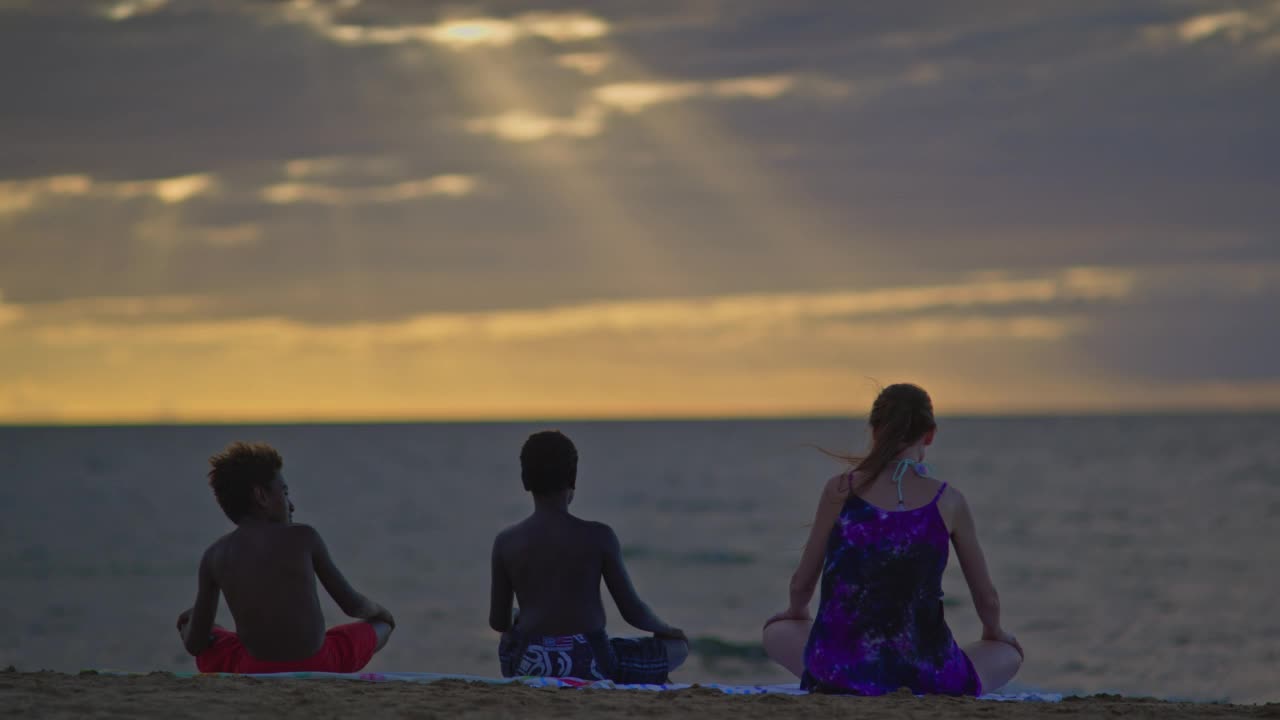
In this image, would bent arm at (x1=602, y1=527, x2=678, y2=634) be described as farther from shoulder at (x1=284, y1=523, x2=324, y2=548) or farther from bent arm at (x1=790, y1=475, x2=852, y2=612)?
shoulder at (x1=284, y1=523, x2=324, y2=548)

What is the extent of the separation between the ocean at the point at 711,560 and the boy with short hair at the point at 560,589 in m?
1.85

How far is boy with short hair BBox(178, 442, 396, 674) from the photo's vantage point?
6.27 m

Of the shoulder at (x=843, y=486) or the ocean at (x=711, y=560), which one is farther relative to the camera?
the ocean at (x=711, y=560)

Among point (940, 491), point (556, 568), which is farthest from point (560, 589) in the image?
point (940, 491)

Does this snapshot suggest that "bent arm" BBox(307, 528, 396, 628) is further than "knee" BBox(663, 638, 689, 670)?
No

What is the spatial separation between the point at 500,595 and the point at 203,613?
143 cm

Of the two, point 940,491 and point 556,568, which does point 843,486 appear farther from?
point 556,568

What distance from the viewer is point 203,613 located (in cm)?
646

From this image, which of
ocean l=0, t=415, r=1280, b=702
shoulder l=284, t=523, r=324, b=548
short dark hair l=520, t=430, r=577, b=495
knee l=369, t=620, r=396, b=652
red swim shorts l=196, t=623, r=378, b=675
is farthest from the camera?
ocean l=0, t=415, r=1280, b=702

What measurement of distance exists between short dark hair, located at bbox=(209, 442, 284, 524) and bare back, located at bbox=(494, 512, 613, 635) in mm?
1158

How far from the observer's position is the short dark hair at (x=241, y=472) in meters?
6.21

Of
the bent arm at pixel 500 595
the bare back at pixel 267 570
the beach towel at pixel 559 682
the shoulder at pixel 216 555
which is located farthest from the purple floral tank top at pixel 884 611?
the shoulder at pixel 216 555

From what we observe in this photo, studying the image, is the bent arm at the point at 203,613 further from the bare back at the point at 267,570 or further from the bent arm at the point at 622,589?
the bent arm at the point at 622,589

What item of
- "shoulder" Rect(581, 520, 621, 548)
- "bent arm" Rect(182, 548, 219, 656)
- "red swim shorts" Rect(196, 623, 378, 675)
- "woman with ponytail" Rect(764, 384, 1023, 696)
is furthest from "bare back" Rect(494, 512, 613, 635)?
"bent arm" Rect(182, 548, 219, 656)
